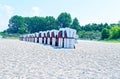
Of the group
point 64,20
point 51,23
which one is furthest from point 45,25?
point 64,20

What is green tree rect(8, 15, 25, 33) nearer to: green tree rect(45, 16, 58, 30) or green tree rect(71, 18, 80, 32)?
green tree rect(45, 16, 58, 30)

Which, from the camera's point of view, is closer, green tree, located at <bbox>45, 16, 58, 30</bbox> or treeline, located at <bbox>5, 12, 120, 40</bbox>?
treeline, located at <bbox>5, 12, 120, 40</bbox>

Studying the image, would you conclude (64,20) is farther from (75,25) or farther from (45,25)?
(45,25)

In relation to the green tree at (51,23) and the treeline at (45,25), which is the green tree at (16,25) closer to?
the treeline at (45,25)

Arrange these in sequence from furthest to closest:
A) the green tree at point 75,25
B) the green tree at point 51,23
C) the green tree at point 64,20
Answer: the green tree at point 64,20 → the green tree at point 51,23 → the green tree at point 75,25

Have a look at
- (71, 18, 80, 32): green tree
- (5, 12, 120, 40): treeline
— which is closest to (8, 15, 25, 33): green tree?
(5, 12, 120, 40): treeline

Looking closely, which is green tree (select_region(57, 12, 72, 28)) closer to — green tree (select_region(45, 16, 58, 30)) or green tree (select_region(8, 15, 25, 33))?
green tree (select_region(45, 16, 58, 30))

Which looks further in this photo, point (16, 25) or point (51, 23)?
point (16, 25)

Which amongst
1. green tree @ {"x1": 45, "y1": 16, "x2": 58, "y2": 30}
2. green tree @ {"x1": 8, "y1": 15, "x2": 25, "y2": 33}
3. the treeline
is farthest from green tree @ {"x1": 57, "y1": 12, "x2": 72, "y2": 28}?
green tree @ {"x1": 8, "y1": 15, "x2": 25, "y2": 33}

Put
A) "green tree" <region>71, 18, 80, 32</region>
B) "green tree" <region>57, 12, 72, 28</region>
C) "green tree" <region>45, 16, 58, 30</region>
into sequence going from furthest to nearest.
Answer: "green tree" <region>57, 12, 72, 28</region>
"green tree" <region>45, 16, 58, 30</region>
"green tree" <region>71, 18, 80, 32</region>

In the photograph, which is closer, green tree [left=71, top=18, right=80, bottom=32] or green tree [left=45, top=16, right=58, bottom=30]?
green tree [left=71, top=18, right=80, bottom=32]

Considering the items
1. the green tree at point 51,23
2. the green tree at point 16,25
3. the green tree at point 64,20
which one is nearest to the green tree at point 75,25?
the green tree at point 64,20

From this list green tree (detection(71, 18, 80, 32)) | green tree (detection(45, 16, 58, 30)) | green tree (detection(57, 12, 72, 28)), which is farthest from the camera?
green tree (detection(57, 12, 72, 28))

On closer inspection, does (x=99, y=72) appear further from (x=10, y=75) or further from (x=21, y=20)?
(x=21, y=20)
